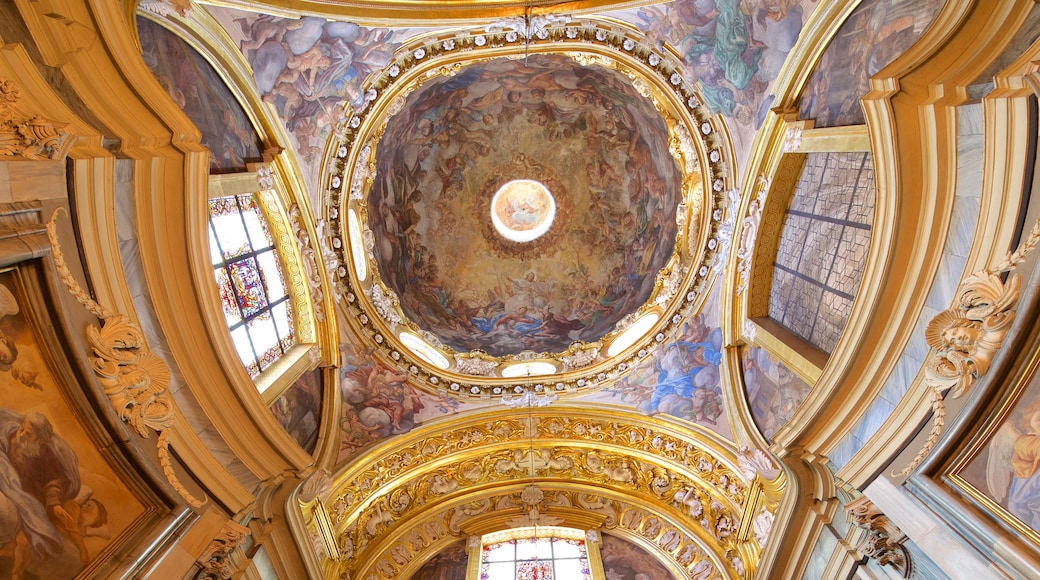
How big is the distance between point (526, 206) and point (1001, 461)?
12612mm

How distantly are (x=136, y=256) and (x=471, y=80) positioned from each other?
864 centimetres

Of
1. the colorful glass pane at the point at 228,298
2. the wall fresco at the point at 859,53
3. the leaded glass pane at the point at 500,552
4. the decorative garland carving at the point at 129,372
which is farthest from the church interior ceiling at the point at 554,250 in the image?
the colorful glass pane at the point at 228,298

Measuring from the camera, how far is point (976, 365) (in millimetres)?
5504

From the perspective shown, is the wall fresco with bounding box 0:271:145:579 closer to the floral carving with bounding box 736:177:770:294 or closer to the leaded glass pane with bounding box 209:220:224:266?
the leaded glass pane with bounding box 209:220:224:266

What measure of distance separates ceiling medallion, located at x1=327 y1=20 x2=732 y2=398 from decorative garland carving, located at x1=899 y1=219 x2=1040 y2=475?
222 inches

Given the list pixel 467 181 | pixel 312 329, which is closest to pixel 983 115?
pixel 312 329

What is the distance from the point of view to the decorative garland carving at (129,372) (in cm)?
571

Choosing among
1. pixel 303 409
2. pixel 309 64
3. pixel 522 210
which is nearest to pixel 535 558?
pixel 303 409

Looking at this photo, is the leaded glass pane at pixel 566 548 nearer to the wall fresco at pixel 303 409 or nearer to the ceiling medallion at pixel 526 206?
the ceiling medallion at pixel 526 206

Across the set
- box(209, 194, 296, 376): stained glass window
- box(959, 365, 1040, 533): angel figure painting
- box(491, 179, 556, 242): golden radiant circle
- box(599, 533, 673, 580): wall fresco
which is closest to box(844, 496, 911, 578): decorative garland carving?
box(959, 365, 1040, 533): angel figure painting

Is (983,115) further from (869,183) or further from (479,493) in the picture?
(479,493)

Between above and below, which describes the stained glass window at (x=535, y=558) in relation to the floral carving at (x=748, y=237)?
below

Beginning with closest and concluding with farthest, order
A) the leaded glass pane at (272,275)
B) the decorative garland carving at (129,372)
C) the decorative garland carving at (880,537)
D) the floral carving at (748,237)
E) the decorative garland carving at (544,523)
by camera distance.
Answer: the decorative garland carving at (129,372)
the decorative garland carving at (880,537)
the leaded glass pane at (272,275)
the floral carving at (748,237)
the decorative garland carving at (544,523)

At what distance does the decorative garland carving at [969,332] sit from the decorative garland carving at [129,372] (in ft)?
26.2
